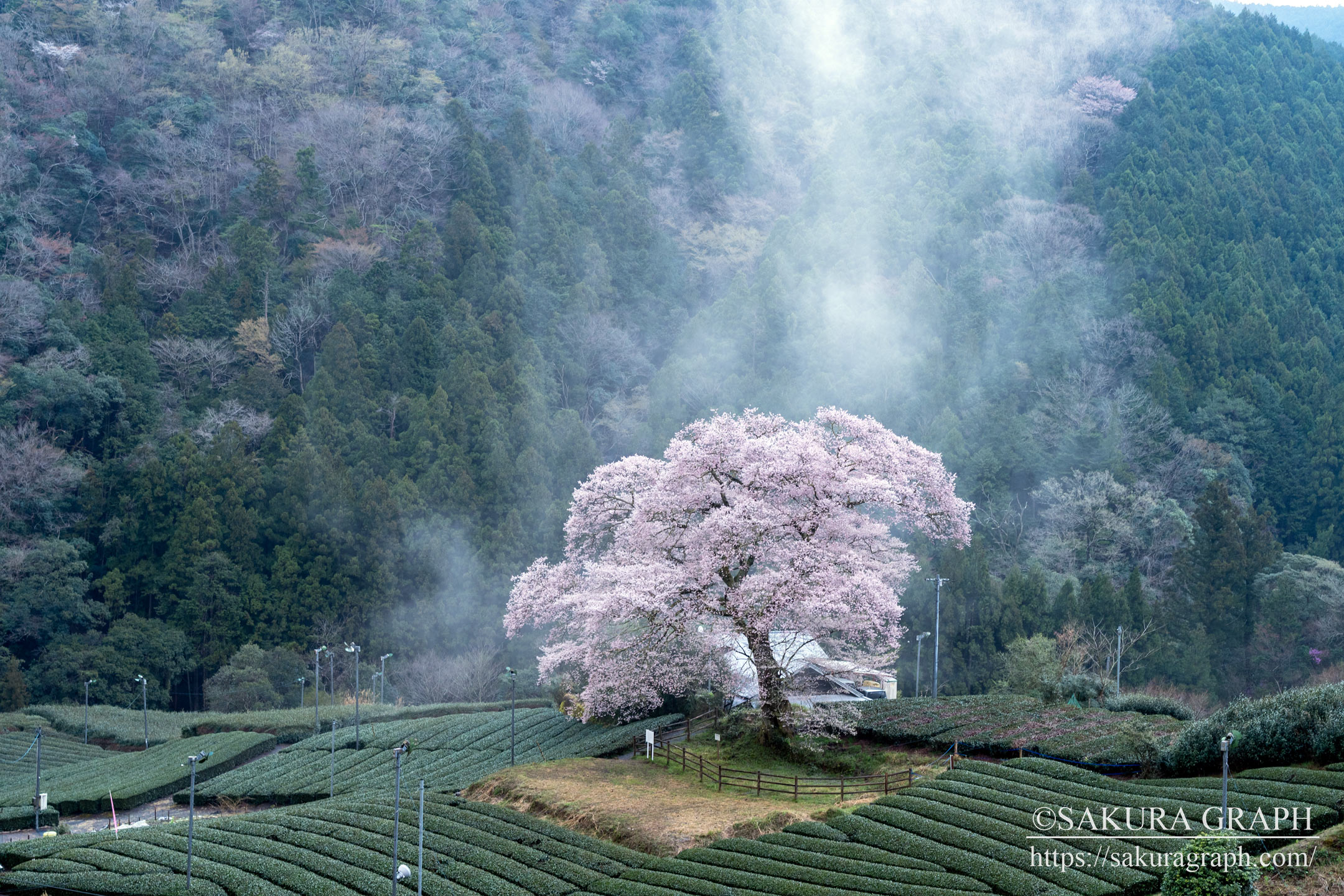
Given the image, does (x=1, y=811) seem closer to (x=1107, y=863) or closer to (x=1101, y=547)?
(x=1107, y=863)

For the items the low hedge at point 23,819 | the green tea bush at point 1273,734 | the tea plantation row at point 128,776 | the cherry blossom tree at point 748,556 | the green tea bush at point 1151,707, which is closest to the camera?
the green tea bush at point 1273,734

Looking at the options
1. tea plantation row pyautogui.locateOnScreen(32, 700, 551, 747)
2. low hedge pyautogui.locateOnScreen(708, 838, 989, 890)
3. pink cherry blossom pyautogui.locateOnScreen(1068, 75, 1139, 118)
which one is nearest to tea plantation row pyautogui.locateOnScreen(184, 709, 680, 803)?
tea plantation row pyautogui.locateOnScreen(32, 700, 551, 747)

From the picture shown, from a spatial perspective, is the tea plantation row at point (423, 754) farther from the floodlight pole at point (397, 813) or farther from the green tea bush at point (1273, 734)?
the green tea bush at point (1273, 734)

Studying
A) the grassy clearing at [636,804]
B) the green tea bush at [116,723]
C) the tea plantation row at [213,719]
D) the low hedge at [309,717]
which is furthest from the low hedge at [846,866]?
the green tea bush at [116,723]

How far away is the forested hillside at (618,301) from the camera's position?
59.8m

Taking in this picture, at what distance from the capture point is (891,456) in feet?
92.2

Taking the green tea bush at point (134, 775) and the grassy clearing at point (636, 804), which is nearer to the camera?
the grassy clearing at point (636, 804)

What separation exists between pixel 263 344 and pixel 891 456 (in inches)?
2139

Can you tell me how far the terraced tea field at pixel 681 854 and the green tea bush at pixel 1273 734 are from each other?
1288 mm

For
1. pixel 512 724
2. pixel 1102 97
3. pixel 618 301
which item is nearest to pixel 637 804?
pixel 512 724

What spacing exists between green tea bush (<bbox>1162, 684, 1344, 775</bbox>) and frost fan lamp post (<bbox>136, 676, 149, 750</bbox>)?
132ft

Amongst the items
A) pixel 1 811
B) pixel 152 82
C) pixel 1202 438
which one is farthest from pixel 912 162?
pixel 1 811

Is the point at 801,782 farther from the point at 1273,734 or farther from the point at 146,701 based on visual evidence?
the point at 146,701

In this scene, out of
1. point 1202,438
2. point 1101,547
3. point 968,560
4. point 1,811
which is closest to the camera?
point 1,811
